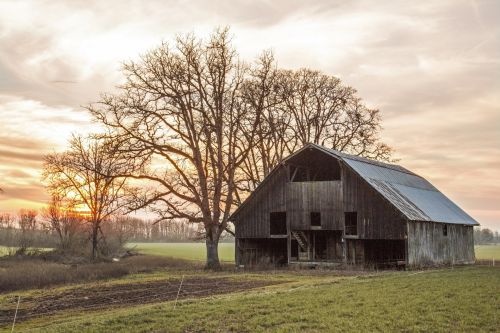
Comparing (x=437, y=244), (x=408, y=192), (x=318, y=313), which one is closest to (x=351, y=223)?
(x=408, y=192)

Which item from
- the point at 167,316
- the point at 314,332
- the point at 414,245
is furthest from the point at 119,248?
the point at 314,332

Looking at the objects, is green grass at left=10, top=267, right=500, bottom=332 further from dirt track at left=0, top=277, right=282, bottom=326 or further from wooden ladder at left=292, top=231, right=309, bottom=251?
wooden ladder at left=292, top=231, right=309, bottom=251

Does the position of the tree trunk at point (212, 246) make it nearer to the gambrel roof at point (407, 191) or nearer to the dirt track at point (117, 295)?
the gambrel roof at point (407, 191)

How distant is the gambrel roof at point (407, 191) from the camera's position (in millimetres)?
40062

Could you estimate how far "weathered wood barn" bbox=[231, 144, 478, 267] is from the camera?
3925cm

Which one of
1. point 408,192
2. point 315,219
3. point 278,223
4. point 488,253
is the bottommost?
point 488,253

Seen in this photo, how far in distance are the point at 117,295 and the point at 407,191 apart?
26910mm

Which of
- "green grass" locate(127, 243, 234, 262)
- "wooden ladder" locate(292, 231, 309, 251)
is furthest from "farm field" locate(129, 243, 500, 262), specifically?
"wooden ladder" locate(292, 231, 309, 251)

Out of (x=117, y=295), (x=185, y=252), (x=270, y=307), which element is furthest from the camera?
(x=185, y=252)

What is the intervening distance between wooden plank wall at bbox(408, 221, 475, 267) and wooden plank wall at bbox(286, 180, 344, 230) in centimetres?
497

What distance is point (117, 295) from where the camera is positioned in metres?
26.3

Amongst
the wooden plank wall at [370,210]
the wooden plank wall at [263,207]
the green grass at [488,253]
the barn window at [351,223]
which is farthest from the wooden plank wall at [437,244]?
the green grass at [488,253]

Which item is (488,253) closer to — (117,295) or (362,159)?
(362,159)

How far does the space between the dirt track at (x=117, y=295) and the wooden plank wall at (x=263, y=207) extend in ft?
35.9
